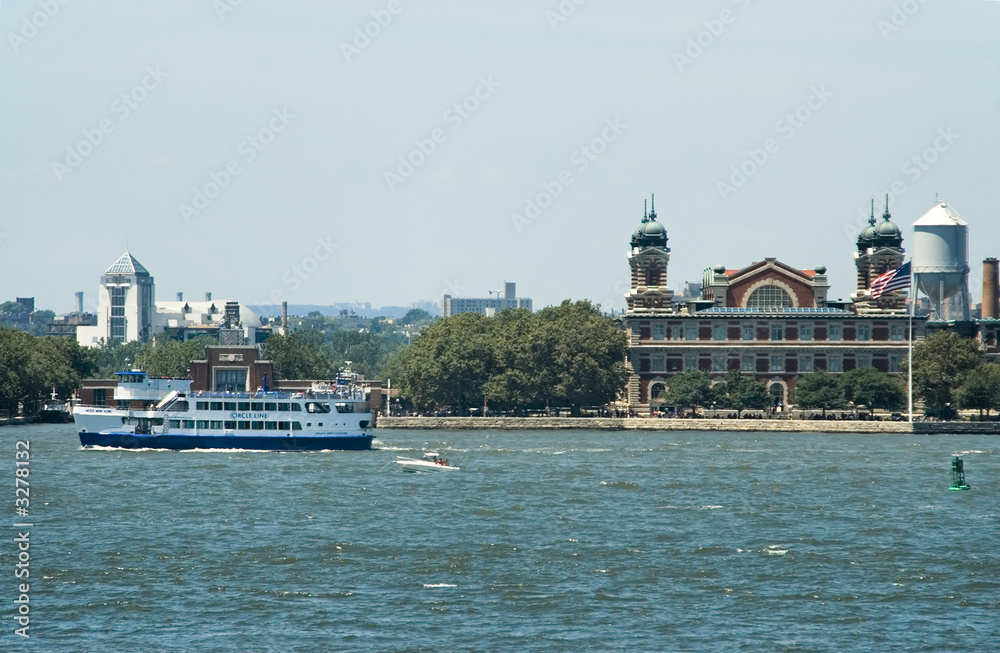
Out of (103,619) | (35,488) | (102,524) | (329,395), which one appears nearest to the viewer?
(103,619)

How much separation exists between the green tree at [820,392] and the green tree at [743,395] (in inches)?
139

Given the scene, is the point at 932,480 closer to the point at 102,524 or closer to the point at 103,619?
the point at 102,524

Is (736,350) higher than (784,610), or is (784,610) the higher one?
(736,350)

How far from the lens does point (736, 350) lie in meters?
167

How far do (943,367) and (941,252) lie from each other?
3348 centimetres

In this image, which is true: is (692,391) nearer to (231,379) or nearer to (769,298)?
(769,298)

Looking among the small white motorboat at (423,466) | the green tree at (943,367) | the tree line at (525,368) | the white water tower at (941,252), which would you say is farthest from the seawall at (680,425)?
the small white motorboat at (423,466)

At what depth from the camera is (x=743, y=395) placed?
15775 cm

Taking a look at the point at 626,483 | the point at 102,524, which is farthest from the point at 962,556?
the point at 102,524

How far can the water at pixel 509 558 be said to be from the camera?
48406 millimetres

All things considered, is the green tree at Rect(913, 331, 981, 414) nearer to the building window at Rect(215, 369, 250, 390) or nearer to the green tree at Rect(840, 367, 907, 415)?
the green tree at Rect(840, 367, 907, 415)

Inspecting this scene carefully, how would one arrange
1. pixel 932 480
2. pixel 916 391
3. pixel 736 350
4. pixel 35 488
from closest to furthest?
pixel 35 488 < pixel 932 480 < pixel 916 391 < pixel 736 350

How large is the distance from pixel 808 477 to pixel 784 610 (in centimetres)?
4417

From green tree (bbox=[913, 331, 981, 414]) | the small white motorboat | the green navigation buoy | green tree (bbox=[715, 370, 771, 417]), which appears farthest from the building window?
the green navigation buoy
